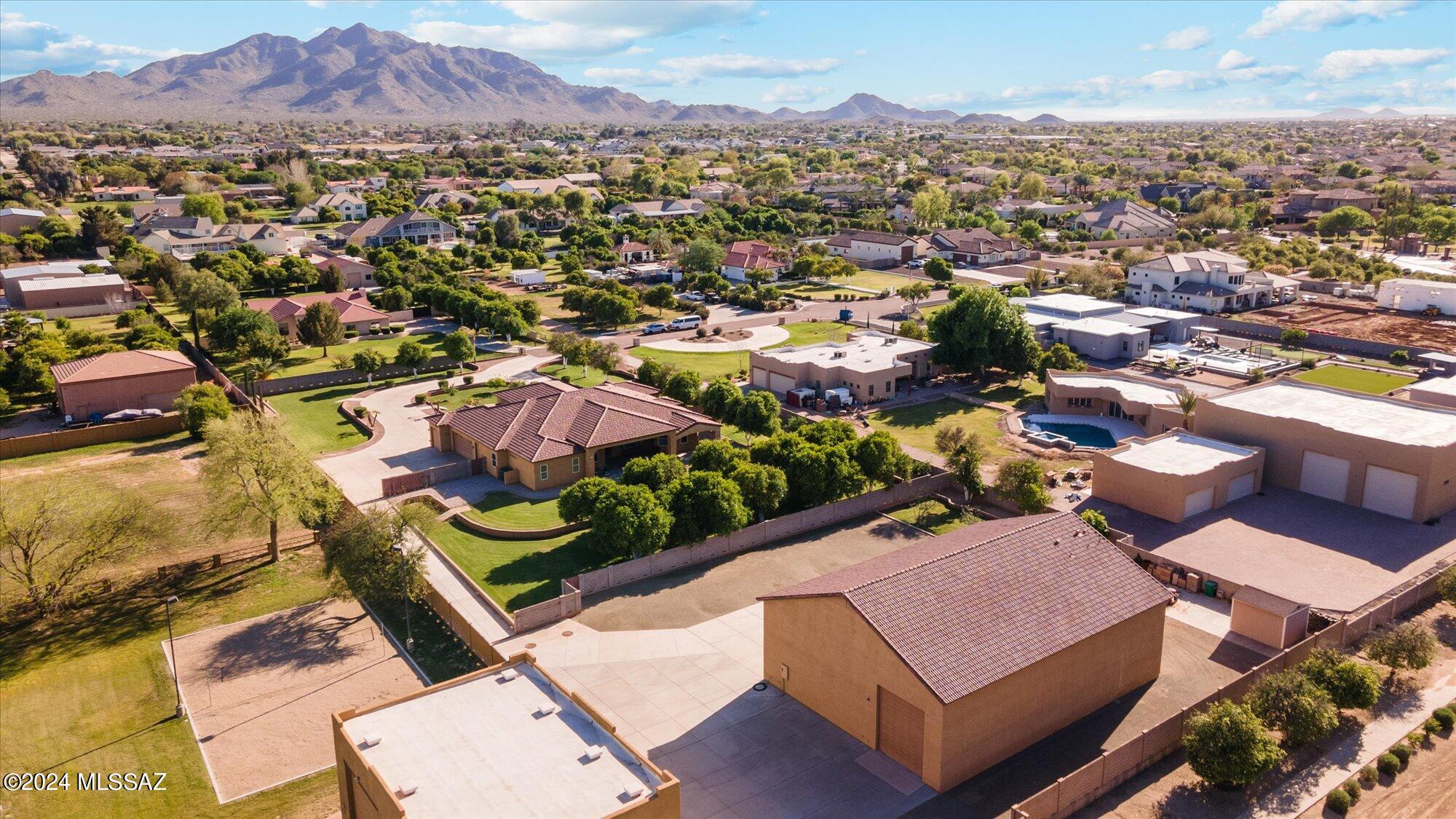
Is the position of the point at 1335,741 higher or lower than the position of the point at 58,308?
lower

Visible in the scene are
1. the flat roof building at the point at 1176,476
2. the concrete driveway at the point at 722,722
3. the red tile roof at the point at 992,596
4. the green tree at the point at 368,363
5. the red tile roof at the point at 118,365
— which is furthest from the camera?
the green tree at the point at 368,363

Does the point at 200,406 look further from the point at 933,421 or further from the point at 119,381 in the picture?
the point at 933,421

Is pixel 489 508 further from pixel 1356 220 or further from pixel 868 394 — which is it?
pixel 1356 220

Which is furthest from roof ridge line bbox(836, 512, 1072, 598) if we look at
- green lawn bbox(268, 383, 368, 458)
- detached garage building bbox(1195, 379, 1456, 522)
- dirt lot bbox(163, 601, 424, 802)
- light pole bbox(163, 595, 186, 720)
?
green lawn bbox(268, 383, 368, 458)

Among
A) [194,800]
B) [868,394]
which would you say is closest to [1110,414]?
[868,394]

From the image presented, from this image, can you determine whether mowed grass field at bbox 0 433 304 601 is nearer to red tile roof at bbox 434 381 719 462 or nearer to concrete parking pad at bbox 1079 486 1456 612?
red tile roof at bbox 434 381 719 462

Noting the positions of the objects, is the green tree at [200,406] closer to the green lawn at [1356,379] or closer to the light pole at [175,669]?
the light pole at [175,669]

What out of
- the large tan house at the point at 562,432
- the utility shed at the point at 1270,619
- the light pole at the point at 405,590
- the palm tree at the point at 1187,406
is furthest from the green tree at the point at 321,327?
the utility shed at the point at 1270,619
